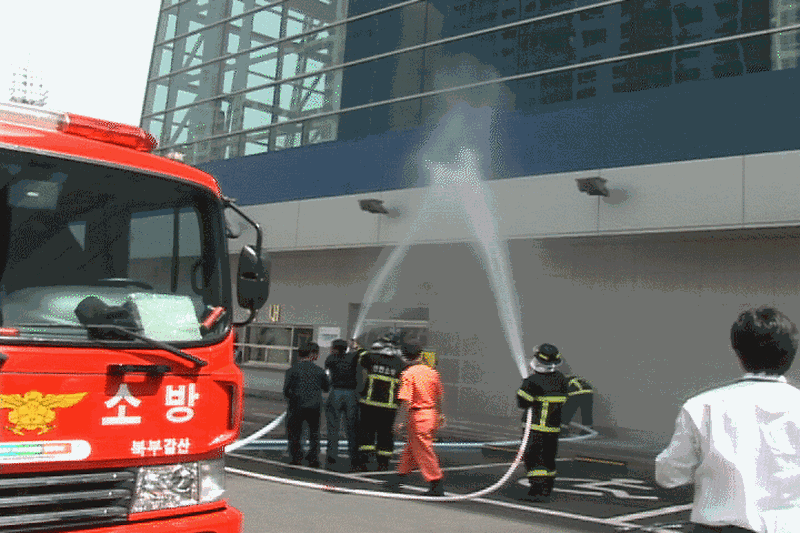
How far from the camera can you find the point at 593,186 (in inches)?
588

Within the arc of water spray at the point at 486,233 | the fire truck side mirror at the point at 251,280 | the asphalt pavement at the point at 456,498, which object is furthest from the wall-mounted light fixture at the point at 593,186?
the fire truck side mirror at the point at 251,280

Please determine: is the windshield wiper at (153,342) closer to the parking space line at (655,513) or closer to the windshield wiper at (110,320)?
the windshield wiper at (110,320)

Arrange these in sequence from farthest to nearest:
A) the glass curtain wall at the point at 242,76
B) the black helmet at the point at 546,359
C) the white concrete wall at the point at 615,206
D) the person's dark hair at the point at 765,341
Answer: the glass curtain wall at the point at 242,76, the white concrete wall at the point at 615,206, the black helmet at the point at 546,359, the person's dark hair at the point at 765,341

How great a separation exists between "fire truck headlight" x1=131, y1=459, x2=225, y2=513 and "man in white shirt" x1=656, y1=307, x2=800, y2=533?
2359 mm

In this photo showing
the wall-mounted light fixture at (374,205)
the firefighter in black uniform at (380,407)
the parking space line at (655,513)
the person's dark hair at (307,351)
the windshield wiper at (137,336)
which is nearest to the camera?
the windshield wiper at (137,336)

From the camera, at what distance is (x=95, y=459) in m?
3.75

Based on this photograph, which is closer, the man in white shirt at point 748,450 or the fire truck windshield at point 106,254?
the man in white shirt at point 748,450

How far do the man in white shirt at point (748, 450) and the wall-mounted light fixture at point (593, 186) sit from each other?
12.4 meters

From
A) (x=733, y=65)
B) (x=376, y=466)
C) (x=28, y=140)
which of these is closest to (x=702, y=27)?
(x=733, y=65)

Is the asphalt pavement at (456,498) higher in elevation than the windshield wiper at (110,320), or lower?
lower

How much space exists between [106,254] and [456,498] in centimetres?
509

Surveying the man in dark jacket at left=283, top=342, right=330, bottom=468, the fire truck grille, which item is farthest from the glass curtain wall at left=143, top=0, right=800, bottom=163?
the fire truck grille

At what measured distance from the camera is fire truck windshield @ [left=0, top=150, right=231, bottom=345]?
3846 mm

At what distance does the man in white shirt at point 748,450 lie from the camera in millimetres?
2656
